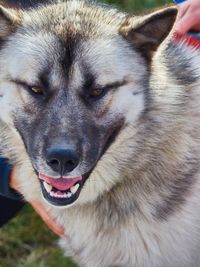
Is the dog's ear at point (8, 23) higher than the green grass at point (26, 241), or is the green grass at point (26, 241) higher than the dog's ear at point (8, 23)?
the dog's ear at point (8, 23)

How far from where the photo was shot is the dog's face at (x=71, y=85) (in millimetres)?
2203

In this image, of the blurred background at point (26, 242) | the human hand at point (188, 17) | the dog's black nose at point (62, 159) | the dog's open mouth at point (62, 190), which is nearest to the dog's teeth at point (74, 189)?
the dog's open mouth at point (62, 190)

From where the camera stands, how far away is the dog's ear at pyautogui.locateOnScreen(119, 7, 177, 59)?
2.26 m

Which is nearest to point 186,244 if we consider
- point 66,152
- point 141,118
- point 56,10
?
point 141,118

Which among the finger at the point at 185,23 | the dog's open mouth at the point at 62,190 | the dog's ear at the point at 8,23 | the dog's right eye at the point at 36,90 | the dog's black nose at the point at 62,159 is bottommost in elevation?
the dog's open mouth at the point at 62,190

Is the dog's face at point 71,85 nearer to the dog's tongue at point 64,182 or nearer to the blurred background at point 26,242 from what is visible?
the dog's tongue at point 64,182

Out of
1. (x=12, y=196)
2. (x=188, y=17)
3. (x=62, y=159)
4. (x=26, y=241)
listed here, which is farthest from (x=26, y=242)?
(x=62, y=159)

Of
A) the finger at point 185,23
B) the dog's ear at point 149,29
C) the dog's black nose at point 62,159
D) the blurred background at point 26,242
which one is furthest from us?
the blurred background at point 26,242

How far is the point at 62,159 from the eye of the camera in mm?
2150

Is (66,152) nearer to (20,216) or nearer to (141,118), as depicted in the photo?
(141,118)

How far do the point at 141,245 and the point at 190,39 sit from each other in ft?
2.62

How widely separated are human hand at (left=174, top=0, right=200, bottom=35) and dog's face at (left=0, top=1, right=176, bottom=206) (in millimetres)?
473

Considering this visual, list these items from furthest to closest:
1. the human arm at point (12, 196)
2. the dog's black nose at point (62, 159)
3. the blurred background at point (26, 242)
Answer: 1. the blurred background at point (26, 242)
2. the human arm at point (12, 196)
3. the dog's black nose at point (62, 159)

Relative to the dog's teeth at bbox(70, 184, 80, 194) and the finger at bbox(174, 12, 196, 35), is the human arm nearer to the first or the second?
Answer: the dog's teeth at bbox(70, 184, 80, 194)
